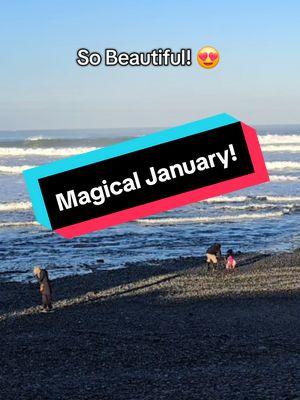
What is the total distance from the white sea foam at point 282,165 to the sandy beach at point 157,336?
37440 mm

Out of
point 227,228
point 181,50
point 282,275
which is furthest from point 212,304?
Result: point 227,228

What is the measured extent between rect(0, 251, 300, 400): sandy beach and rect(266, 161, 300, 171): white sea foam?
37440mm

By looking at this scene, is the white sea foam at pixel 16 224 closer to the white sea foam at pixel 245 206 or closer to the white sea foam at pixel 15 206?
the white sea foam at pixel 15 206

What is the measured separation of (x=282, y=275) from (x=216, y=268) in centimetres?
222

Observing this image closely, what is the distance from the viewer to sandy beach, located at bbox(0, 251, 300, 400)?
10.9m

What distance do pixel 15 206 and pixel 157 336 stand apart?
22.3 meters

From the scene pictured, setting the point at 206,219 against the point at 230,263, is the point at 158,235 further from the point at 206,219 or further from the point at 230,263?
the point at 230,263

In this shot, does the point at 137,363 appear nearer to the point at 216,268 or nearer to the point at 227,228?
the point at 216,268

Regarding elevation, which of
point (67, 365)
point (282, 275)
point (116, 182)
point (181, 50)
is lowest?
point (282, 275)

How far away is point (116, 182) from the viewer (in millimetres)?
17406

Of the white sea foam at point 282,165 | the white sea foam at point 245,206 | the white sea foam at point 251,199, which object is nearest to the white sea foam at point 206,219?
the white sea foam at point 245,206

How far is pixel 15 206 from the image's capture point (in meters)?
34.3

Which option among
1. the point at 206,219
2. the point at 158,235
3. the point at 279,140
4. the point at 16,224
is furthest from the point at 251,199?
the point at 279,140

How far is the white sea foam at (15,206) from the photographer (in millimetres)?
33428
